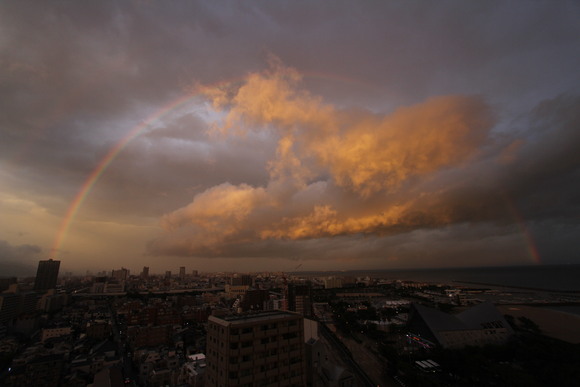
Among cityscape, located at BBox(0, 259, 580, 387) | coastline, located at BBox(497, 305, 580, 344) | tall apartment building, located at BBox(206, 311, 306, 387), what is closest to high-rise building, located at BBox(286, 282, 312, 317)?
cityscape, located at BBox(0, 259, 580, 387)

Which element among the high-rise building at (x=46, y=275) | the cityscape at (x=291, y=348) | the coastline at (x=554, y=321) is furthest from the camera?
the high-rise building at (x=46, y=275)

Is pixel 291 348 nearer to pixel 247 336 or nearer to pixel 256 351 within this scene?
pixel 256 351

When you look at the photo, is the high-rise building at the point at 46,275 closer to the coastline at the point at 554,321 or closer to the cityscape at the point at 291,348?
the cityscape at the point at 291,348

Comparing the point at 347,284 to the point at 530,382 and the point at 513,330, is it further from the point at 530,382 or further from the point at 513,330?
the point at 530,382

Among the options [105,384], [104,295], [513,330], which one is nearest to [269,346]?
[105,384]

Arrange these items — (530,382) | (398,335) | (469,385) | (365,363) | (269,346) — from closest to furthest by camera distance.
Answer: (269,346), (530,382), (469,385), (365,363), (398,335)

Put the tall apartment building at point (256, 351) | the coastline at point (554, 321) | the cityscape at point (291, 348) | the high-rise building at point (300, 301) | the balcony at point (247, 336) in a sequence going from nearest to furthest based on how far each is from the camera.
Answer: the tall apartment building at point (256, 351), the balcony at point (247, 336), the cityscape at point (291, 348), the coastline at point (554, 321), the high-rise building at point (300, 301)

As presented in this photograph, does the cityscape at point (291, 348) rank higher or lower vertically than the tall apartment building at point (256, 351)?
lower

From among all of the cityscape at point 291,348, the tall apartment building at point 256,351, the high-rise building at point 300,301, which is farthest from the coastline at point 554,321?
the tall apartment building at point 256,351
